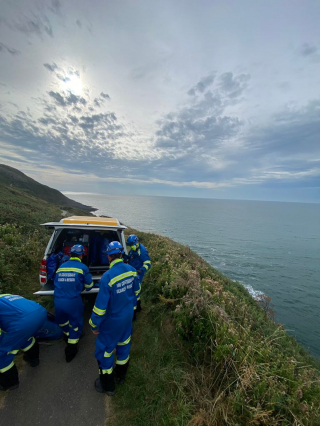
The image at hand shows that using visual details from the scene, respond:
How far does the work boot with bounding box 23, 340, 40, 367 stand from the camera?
12.3 feet

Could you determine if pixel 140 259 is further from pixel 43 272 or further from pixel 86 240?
pixel 43 272

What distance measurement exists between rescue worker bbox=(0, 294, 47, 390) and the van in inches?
60.0

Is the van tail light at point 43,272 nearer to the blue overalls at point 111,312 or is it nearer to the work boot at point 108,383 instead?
the blue overalls at point 111,312

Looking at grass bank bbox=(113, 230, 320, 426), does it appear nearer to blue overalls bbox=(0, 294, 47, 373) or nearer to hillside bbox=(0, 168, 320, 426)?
hillside bbox=(0, 168, 320, 426)


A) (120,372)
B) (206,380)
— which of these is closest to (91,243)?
(120,372)

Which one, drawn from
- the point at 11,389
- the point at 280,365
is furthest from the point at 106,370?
the point at 280,365

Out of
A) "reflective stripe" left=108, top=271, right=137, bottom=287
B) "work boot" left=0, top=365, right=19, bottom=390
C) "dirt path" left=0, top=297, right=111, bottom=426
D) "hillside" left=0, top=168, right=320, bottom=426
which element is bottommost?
"dirt path" left=0, top=297, right=111, bottom=426

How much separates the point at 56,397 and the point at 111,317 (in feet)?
5.32

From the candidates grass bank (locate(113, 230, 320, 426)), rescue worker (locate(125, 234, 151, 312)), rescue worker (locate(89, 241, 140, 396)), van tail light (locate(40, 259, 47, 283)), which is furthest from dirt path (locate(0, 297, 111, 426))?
rescue worker (locate(125, 234, 151, 312))

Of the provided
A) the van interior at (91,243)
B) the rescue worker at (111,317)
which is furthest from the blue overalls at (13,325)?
the van interior at (91,243)

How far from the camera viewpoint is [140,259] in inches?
233

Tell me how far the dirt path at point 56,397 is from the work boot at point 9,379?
0.31ft

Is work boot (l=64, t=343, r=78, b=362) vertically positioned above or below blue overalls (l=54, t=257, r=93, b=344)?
below

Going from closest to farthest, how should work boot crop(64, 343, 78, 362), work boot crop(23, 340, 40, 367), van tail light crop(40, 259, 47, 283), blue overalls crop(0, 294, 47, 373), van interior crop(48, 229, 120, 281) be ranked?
blue overalls crop(0, 294, 47, 373) → work boot crop(23, 340, 40, 367) → work boot crop(64, 343, 78, 362) → van tail light crop(40, 259, 47, 283) → van interior crop(48, 229, 120, 281)
